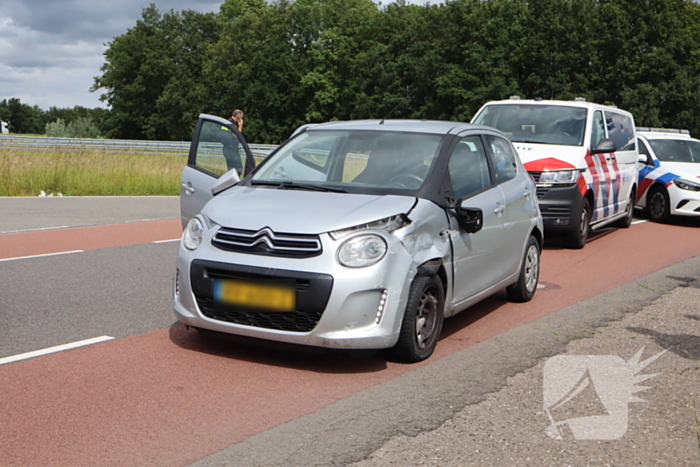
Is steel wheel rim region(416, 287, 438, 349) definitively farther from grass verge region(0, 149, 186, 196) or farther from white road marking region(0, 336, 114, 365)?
grass verge region(0, 149, 186, 196)

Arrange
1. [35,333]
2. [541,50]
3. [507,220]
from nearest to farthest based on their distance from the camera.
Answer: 1. [35,333]
2. [507,220]
3. [541,50]

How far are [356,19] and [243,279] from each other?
244 ft

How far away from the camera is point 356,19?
76125mm

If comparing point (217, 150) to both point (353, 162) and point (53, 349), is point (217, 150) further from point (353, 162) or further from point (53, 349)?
point (53, 349)

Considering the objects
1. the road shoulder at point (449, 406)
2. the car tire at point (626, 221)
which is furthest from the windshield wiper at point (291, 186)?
the car tire at point (626, 221)

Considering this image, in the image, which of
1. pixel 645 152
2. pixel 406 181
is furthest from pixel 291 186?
pixel 645 152

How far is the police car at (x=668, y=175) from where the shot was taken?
15172mm

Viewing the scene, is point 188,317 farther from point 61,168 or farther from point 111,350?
point 61,168

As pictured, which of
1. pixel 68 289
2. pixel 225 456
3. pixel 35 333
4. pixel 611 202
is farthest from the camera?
pixel 611 202

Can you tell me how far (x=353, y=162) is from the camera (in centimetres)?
614

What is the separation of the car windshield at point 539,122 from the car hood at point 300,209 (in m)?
6.71

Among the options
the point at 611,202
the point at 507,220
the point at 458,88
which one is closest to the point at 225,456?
the point at 507,220

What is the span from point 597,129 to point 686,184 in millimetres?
4314

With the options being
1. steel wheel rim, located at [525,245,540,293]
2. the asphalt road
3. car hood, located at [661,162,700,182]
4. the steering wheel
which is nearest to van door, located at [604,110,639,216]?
car hood, located at [661,162,700,182]
